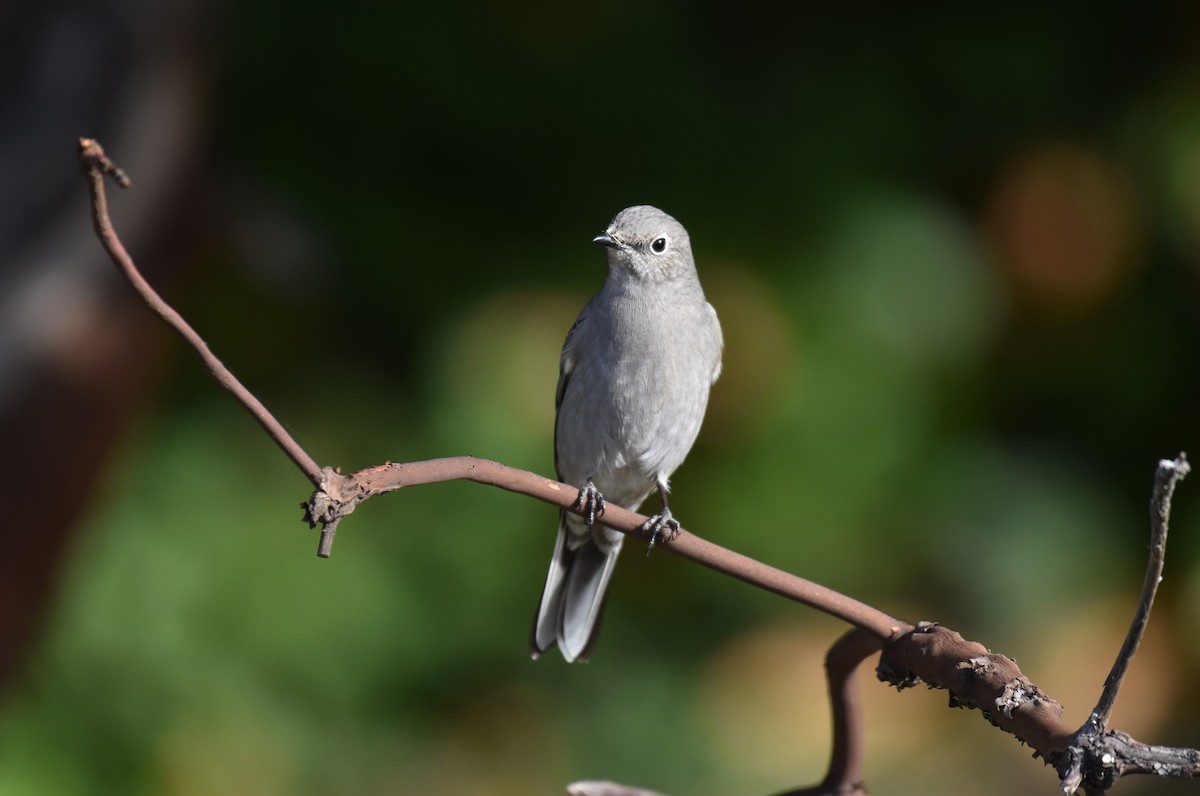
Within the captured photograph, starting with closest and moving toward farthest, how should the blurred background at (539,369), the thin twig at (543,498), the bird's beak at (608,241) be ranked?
the thin twig at (543,498)
the bird's beak at (608,241)
the blurred background at (539,369)

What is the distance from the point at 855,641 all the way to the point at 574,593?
56.2 inches

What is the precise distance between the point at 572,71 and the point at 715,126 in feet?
2.00

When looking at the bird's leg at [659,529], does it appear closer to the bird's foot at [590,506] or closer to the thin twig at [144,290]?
the bird's foot at [590,506]

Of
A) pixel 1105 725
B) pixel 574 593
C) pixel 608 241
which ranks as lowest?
pixel 1105 725

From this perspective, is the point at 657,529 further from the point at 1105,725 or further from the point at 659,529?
the point at 1105,725

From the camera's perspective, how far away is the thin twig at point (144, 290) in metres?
1.17

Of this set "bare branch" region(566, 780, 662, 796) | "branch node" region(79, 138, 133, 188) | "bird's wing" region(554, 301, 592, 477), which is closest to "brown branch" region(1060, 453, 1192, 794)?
"bare branch" region(566, 780, 662, 796)

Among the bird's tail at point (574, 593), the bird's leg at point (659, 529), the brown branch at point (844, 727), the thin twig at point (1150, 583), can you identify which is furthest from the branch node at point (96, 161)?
the bird's tail at point (574, 593)

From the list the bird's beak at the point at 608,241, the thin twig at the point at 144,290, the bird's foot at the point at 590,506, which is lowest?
the thin twig at the point at 144,290

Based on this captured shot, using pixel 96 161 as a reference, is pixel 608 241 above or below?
above

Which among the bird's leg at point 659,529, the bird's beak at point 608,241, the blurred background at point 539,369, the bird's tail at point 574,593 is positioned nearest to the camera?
the bird's leg at point 659,529

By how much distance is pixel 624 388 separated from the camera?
305 cm

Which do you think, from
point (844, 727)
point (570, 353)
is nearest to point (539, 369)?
point (570, 353)

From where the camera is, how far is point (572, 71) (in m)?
4.87
